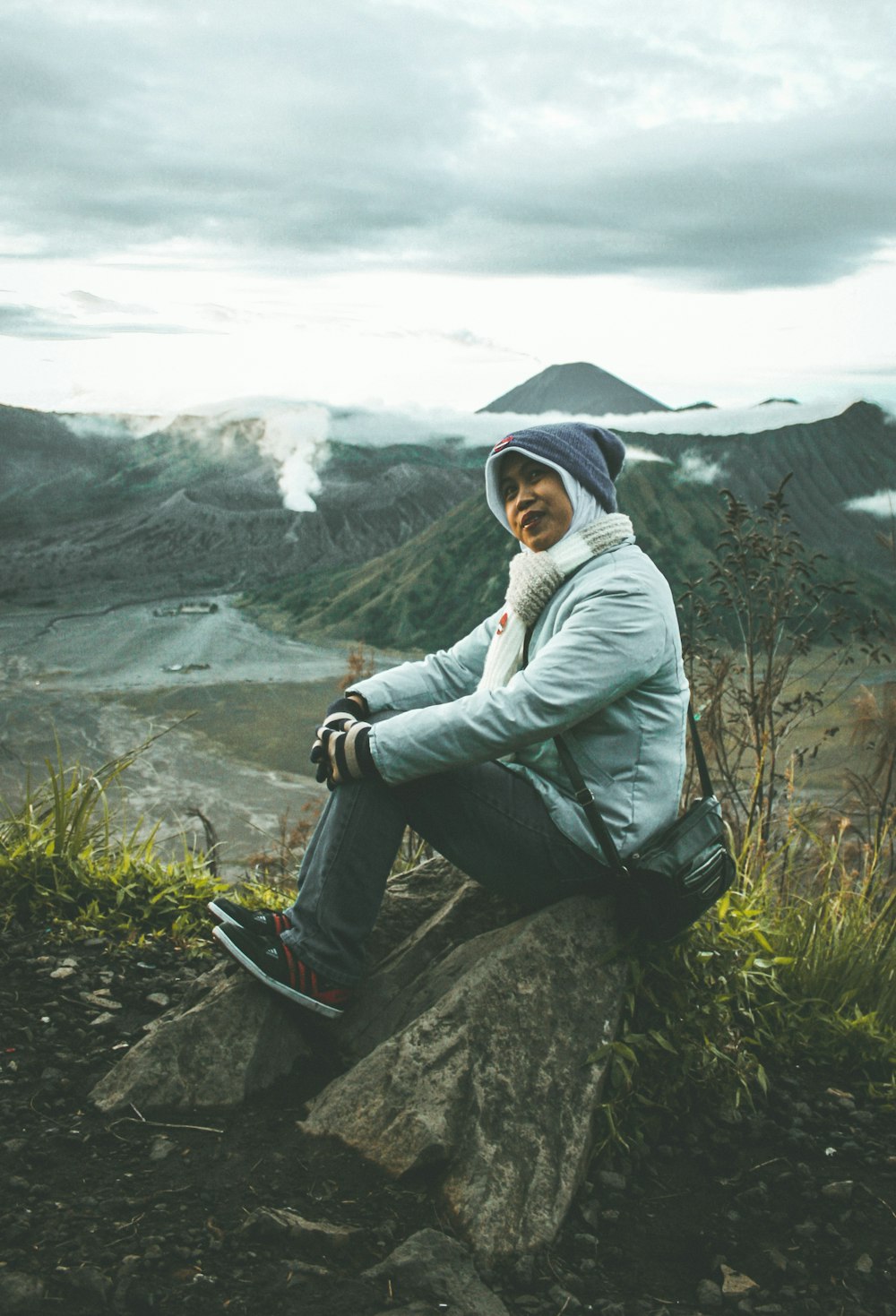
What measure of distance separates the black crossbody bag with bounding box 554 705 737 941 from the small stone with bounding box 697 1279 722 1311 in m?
0.78

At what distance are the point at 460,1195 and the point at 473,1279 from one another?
0.65 feet

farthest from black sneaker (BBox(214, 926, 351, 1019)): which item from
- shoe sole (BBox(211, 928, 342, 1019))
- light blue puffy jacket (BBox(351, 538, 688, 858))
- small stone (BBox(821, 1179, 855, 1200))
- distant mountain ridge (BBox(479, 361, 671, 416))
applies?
distant mountain ridge (BBox(479, 361, 671, 416))

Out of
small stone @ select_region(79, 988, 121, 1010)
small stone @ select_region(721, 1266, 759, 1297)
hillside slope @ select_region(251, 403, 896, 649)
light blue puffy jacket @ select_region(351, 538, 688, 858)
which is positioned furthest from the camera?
hillside slope @ select_region(251, 403, 896, 649)

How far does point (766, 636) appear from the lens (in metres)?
5.04

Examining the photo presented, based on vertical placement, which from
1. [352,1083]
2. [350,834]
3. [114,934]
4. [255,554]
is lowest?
[255,554]

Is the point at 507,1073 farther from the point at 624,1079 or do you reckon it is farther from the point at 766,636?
the point at 766,636

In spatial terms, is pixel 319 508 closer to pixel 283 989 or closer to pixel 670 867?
pixel 283 989

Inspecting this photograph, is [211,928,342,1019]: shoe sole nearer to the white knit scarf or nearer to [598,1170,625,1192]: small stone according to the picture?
[598,1170,625,1192]: small stone

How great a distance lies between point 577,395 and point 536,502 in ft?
207

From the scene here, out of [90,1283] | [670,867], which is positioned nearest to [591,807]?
[670,867]

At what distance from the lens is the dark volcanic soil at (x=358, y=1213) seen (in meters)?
2.08

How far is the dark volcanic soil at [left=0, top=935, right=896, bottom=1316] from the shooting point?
81.7 inches

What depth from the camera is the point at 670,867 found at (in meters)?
2.60

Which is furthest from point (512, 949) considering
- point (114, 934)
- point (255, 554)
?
point (255, 554)
